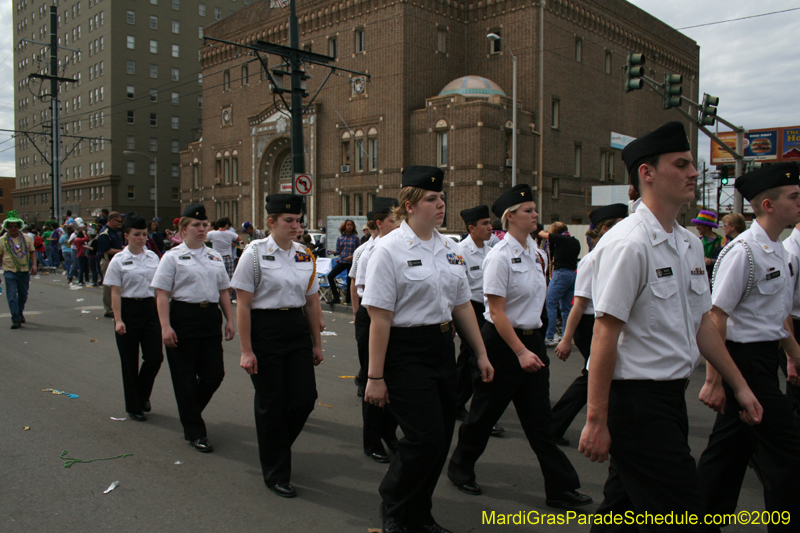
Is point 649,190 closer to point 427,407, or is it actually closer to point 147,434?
point 427,407

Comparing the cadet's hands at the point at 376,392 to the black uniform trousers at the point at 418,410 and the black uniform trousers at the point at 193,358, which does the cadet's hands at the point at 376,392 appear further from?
the black uniform trousers at the point at 193,358

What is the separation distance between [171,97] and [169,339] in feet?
261

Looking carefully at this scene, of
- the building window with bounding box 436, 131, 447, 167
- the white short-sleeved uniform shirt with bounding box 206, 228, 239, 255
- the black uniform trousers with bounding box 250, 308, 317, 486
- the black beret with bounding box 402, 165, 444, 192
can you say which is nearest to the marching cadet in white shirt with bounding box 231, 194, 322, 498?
the black uniform trousers with bounding box 250, 308, 317, 486

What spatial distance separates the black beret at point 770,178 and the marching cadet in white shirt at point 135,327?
5.41 metres

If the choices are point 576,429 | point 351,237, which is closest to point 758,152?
point 351,237

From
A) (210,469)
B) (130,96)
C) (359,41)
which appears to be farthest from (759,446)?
(130,96)

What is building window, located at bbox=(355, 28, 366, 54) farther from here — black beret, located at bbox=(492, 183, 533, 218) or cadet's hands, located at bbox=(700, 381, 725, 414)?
cadet's hands, located at bbox=(700, 381, 725, 414)

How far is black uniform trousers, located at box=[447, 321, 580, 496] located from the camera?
408cm

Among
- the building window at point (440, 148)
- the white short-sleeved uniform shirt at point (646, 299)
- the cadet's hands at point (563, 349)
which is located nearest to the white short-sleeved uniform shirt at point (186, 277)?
the cadet's hands at point (563, 349)

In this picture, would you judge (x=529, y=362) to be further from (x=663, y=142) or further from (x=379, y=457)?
(x=663, y=142)

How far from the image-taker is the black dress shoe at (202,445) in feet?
16.9

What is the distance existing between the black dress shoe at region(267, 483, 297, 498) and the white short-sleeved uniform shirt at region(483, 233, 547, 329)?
1.89 metres

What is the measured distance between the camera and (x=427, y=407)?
133 inches

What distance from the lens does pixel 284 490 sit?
4.24 meters
